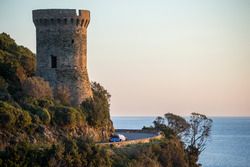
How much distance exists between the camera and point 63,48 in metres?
65.6

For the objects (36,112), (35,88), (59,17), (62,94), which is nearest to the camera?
(36,112)

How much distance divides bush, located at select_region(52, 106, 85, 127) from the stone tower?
5020 mm

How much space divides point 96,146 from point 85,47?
1238 centimetres

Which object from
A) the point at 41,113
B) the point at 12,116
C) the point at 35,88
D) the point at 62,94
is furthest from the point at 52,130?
the point at 62,94

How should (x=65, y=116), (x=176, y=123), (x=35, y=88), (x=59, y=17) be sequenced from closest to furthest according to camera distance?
(x=65, y=116)
(x=35, y=88)
(x=59, y=17)
(x=176, y=123)

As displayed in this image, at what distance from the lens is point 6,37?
7612 centimetres

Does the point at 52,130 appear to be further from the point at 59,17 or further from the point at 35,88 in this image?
the point at 59,17

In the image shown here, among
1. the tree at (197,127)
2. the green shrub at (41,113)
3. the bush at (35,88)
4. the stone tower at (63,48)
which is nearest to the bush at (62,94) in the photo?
the stone tower at (63,48)

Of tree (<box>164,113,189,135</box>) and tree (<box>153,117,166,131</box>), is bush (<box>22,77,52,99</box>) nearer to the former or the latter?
tree (<box>153,117,166,131</box>)

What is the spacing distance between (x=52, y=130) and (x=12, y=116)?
4.93 meters

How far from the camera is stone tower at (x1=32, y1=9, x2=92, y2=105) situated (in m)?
65.6

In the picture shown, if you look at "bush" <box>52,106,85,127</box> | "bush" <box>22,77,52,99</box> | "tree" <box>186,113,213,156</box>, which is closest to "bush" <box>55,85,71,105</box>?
"bush" <box>22,77,52,99</box>

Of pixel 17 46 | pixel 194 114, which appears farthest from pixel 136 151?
pixel 194 114

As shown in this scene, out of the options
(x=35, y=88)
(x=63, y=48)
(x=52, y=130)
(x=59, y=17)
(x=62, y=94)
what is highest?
(x=59, y=17)
